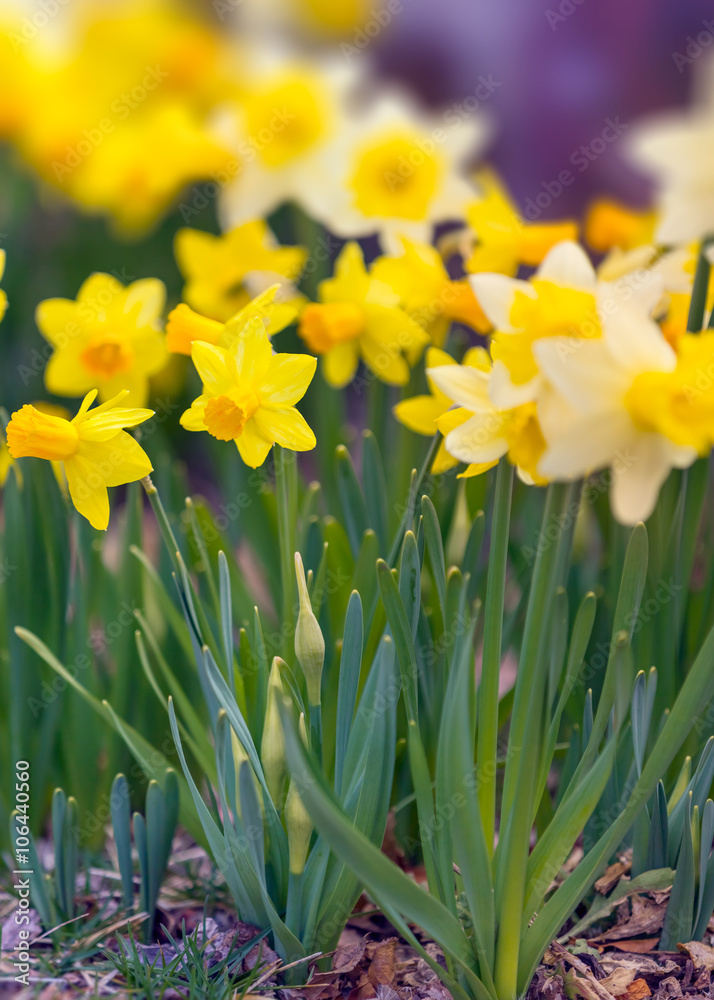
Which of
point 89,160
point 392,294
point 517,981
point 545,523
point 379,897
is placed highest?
point 89,160

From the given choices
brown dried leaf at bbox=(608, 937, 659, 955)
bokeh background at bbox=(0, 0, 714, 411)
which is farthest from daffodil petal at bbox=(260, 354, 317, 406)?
bokeh background at bbox=(0, 0, 714, 411)

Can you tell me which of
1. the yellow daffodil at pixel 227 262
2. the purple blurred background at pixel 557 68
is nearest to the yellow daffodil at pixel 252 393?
the yellow daffodil at pixel 227 262

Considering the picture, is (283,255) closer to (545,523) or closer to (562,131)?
(545,523)

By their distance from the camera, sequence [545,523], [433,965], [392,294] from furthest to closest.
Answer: [392,294] → [433,965] → [545,523]

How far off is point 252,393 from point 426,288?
0.40m

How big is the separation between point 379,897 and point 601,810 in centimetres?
33

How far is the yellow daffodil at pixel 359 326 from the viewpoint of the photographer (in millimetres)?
1058

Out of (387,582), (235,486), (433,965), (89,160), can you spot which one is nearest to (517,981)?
(433,965)

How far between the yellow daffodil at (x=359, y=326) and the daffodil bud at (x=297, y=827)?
0.52 meters

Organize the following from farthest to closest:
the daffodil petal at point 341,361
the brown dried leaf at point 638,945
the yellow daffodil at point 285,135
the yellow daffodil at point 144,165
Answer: the yellow daffodil at point 144,165, the yellow daffodil at point 285,135, the daffodil petal at point 341,361, the brown dried leaf at point 638,945

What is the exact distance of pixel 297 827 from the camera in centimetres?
78

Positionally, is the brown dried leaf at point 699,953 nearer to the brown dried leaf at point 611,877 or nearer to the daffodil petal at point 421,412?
the brown dried leaf at point 611,877

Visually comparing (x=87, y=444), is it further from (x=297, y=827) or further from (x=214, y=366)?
(x=297, y=827)

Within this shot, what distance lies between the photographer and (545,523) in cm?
65
